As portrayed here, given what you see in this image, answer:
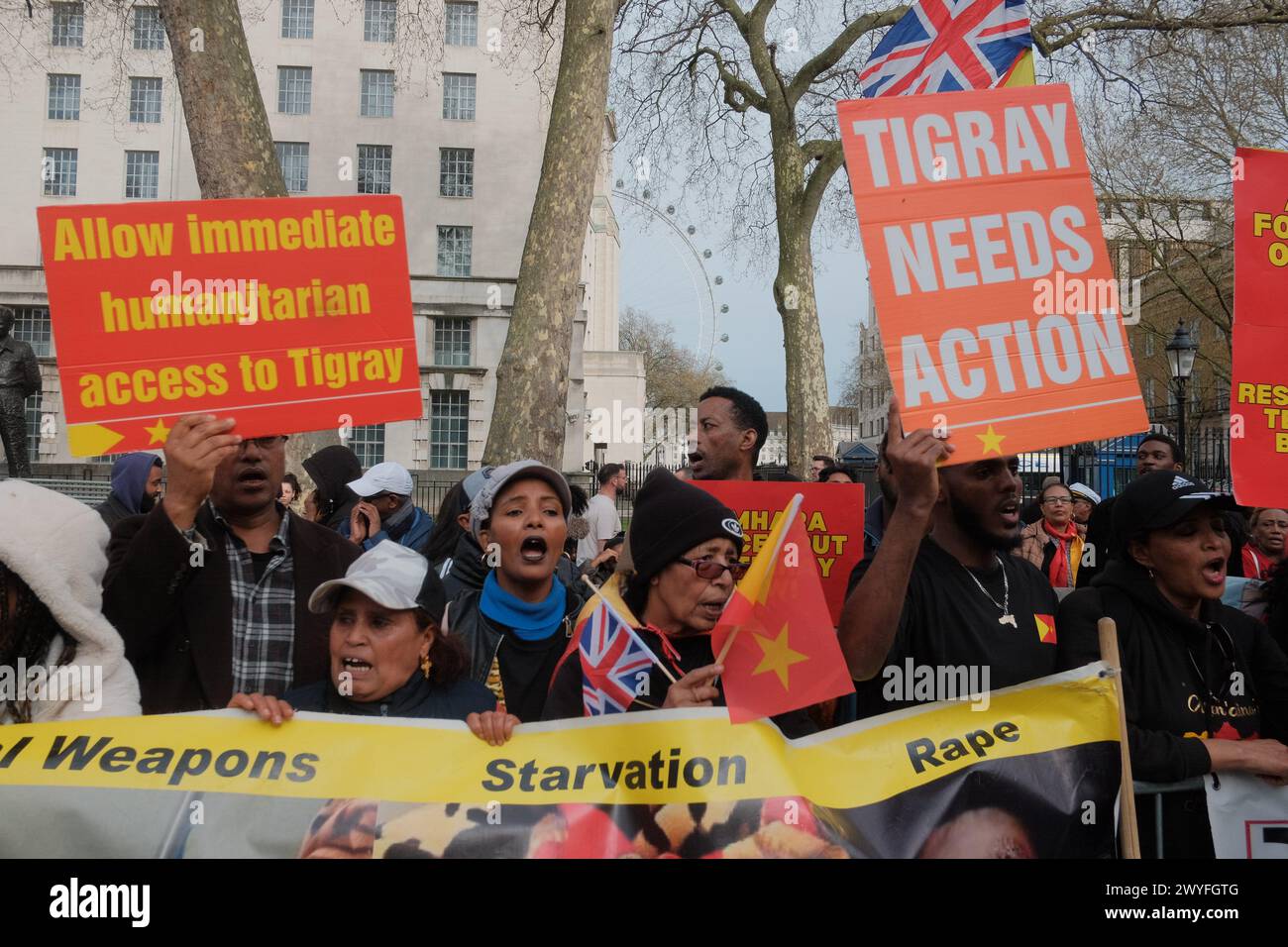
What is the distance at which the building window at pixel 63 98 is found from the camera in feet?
120

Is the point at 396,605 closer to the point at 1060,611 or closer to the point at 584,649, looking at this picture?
the point at 584,649

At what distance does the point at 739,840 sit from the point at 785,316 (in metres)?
16.2

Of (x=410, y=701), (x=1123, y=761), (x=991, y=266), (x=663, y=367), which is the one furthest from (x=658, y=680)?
(x=663, y=367)

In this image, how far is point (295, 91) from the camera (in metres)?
36.9

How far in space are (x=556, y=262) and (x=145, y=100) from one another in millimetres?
32991

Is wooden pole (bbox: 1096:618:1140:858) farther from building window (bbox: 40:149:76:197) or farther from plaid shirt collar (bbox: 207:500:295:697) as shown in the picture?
building window (bbox: 40:149:76:197)

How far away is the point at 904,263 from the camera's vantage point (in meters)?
3.11

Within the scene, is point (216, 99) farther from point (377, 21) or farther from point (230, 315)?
point (377, 21)

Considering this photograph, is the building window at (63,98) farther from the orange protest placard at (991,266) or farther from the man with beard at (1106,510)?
the orange protest placard at (991,266)

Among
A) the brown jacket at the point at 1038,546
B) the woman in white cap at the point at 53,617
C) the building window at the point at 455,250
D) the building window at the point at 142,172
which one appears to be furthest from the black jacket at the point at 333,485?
the building window at the point at 142,172

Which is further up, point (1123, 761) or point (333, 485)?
point (333, 485)

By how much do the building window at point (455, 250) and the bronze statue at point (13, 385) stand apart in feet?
87.1

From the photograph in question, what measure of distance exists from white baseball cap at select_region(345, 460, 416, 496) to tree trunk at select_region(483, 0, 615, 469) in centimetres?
351
